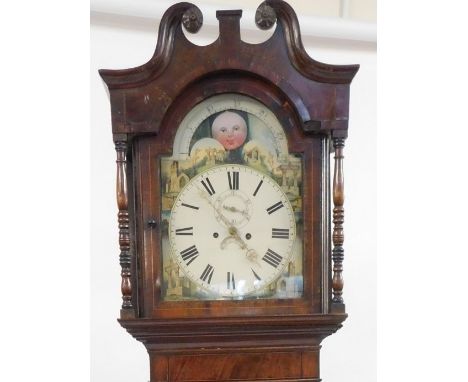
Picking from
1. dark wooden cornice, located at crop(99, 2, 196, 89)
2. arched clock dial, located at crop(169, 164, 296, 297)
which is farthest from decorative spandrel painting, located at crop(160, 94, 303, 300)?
dark wooden cornice, located at crop(99, 2, 196, 89)

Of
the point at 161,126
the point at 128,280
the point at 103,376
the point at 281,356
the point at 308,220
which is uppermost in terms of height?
the point at 161,126

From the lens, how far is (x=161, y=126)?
3.88 feet

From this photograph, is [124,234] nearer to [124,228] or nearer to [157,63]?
[124,228]

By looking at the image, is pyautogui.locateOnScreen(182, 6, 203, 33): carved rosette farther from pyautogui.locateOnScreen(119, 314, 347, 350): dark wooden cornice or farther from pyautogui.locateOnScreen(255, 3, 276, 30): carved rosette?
pyautogui.locateOnScreen(119, 314, 347, 350): dark wooden cornice

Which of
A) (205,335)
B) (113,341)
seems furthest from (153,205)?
(113,341)

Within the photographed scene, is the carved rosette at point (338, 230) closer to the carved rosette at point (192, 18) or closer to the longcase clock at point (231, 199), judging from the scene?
the longcase clock at point (231, 199)

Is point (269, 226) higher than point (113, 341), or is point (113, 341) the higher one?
point (269, 226)

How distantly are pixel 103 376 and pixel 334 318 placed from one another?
2.06 feet

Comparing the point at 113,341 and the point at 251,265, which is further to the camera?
the point at 113,341

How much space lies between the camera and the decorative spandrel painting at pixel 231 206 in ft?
3.91

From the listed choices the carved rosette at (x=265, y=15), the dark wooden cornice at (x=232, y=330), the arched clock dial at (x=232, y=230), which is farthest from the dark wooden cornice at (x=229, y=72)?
the dark wooden cornice at (x=232, y=330)

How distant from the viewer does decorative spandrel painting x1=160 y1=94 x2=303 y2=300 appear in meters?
1.19

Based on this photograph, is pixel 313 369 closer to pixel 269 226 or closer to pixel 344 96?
pixel 269 226

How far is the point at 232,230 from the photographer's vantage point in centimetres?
120
